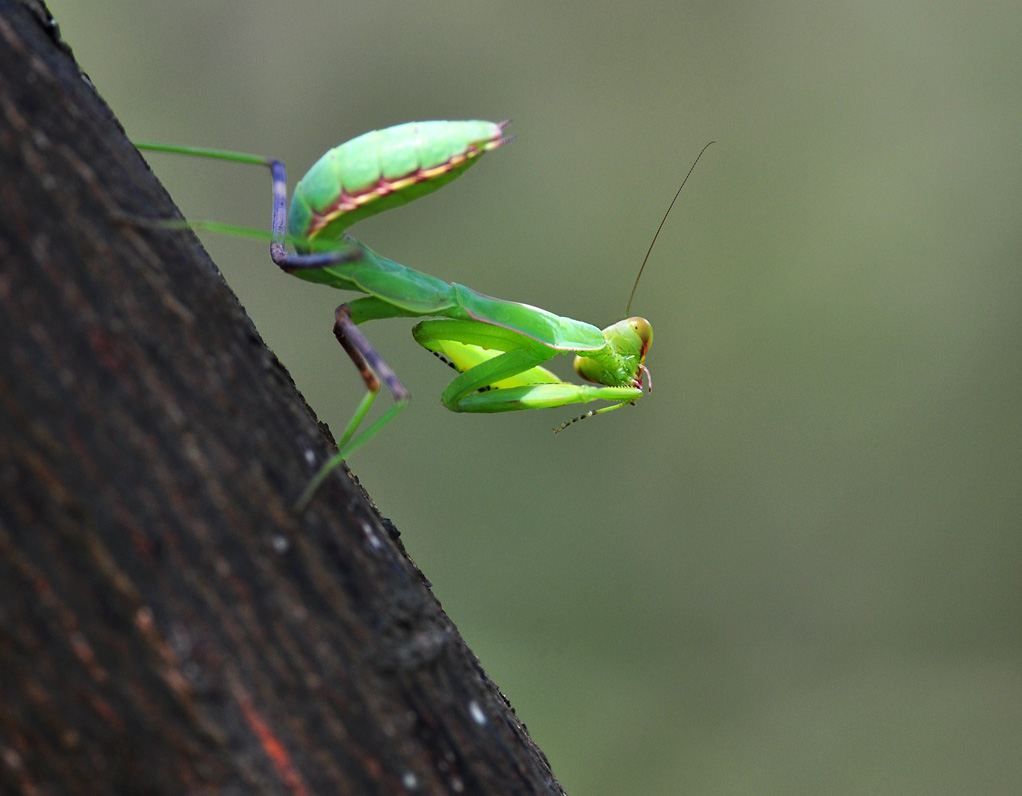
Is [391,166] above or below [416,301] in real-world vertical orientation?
above

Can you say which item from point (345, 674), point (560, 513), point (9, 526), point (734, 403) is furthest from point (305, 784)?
point (734, 403)

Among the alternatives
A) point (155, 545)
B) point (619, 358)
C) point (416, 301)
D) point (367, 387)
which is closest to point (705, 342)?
point (619, 358)

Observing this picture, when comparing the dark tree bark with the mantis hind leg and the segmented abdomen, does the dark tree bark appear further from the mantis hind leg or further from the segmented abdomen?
the segmented abdomen

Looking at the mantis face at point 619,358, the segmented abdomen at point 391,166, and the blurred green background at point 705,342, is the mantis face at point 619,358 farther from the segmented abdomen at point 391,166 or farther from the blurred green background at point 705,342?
the blurred green background at point 705,342

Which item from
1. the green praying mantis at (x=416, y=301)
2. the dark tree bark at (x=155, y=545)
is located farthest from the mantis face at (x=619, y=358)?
the dark tree bark at (x=155, y=545)

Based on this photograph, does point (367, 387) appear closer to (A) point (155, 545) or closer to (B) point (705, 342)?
(A) point (155, 545)

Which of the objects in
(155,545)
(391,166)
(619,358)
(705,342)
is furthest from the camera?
(705,342)

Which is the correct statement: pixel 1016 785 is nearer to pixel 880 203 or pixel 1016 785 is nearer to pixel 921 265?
pixel 921 265
